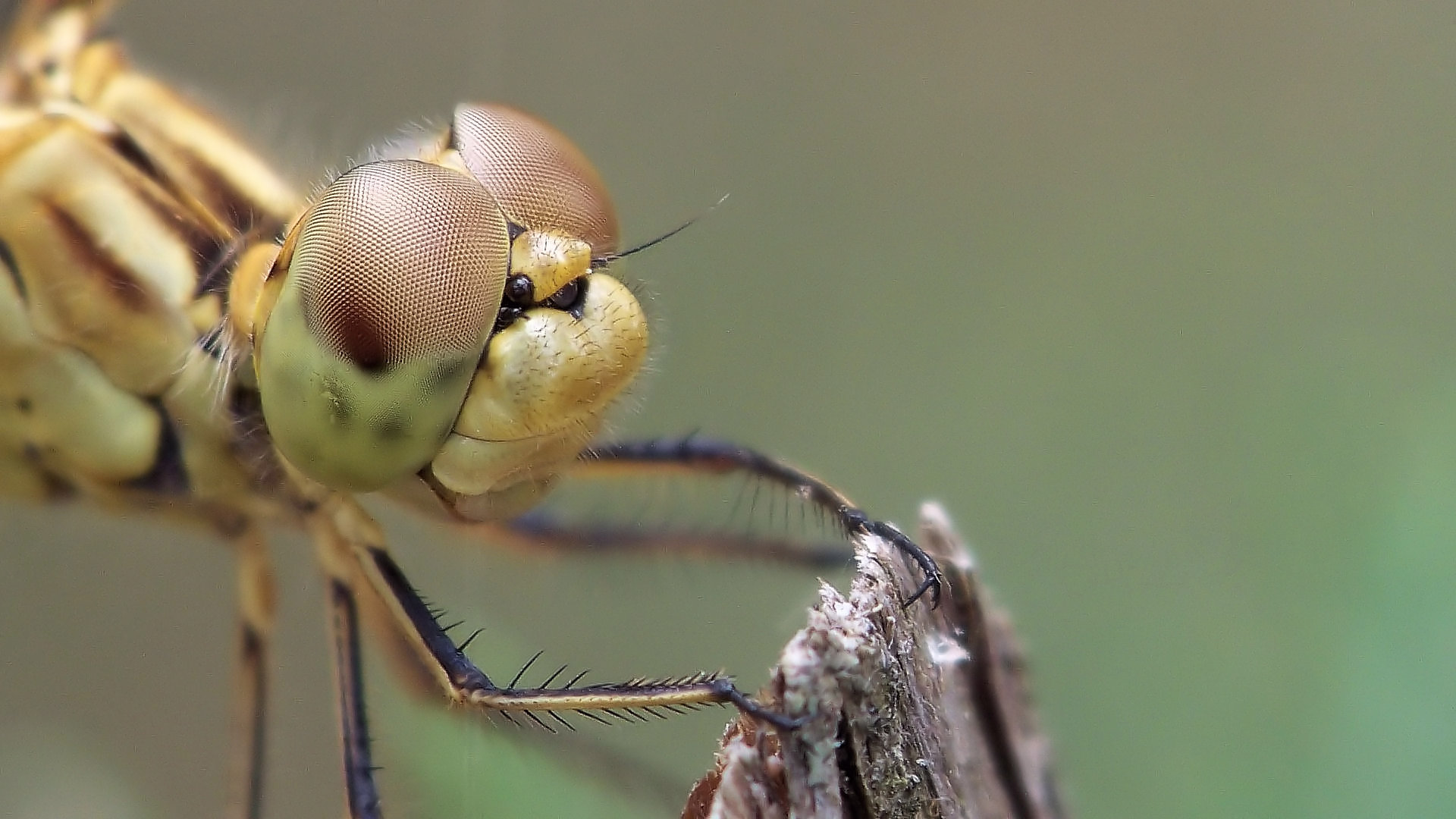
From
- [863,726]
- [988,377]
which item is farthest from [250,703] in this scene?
[988,377]

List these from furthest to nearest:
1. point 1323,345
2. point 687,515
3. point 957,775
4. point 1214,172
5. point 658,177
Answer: point 658,177, point 1214,172, point 1323,345, point 687,515, point 957,775

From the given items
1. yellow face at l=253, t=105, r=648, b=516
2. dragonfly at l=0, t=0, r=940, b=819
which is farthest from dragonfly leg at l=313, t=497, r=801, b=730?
yellow face at l=253, t=105, r=648, b=516

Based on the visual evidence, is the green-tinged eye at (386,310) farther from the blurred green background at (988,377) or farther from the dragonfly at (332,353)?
the blurred green background at (988,377)

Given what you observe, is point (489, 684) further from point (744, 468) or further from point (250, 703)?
point (250, 703)

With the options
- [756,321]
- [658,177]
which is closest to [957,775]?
[756,321]

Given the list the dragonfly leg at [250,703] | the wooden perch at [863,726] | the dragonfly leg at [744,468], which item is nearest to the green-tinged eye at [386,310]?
the dragonfly leg at [744,468]

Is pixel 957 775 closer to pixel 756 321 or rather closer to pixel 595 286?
pixel 595 286
